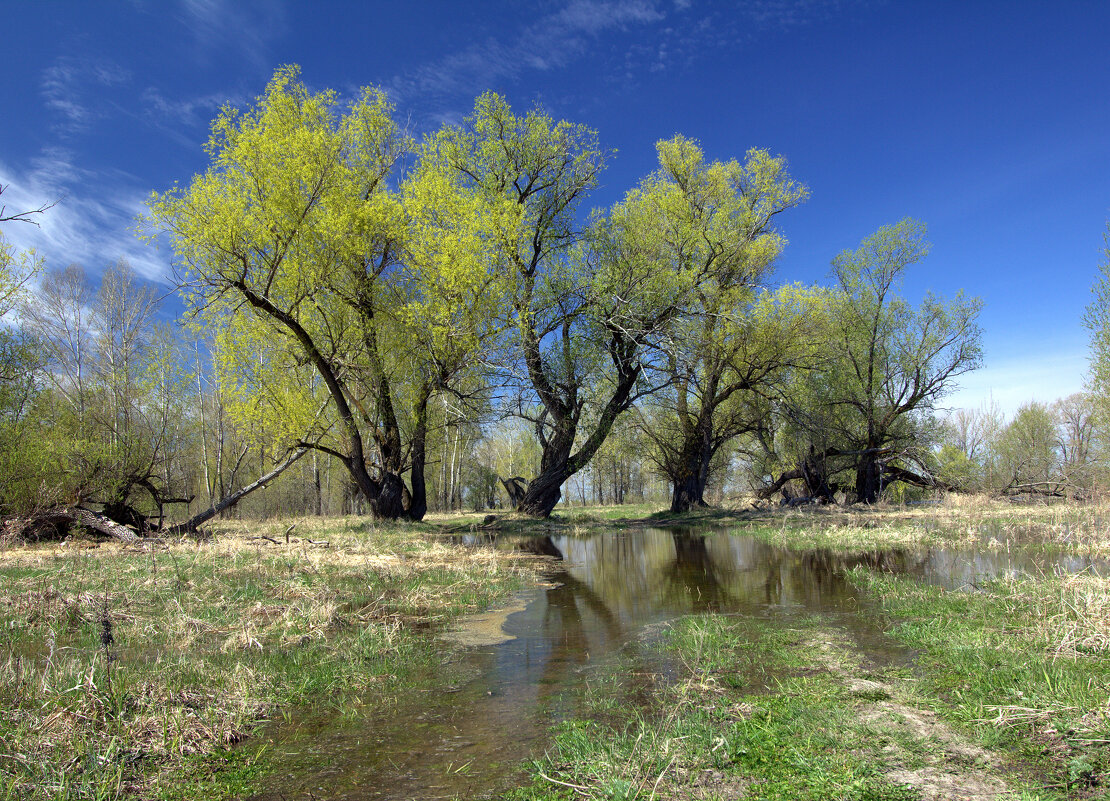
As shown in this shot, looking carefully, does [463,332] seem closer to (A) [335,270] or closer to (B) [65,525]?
(A) [335,270]

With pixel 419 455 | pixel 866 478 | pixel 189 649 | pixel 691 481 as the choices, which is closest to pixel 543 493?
pixel 419 455

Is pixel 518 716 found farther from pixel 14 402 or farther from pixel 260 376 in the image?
pixel 14 402

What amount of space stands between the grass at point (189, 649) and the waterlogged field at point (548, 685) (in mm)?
26

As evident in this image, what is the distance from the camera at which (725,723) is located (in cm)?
370

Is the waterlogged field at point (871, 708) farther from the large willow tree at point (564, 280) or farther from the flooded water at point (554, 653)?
the large willow tree at point (564, 280)

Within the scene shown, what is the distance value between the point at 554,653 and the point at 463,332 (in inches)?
536

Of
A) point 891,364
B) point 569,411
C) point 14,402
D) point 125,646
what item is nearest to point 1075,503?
point 891,364

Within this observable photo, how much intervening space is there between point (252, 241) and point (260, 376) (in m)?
4.42

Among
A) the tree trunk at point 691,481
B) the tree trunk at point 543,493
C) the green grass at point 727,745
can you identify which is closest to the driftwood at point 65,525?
the tree trunk at point 543,493

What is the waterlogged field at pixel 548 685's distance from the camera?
3037mm

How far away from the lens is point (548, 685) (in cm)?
481

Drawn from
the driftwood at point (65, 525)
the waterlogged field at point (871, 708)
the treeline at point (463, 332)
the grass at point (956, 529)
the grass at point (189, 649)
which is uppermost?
the treeline at point (463, 332)

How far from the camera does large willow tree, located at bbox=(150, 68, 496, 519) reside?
623 inches

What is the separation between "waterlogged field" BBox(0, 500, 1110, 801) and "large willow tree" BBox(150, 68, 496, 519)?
8885mm
